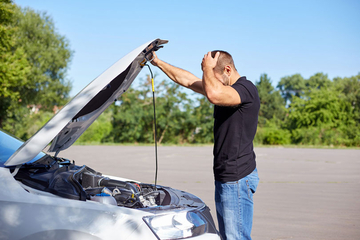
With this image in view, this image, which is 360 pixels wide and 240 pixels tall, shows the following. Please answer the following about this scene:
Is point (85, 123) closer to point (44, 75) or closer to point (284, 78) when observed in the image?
point (44, 75)

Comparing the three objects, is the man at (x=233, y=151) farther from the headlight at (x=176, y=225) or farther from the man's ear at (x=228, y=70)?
the headlight at (x=176, y=225)

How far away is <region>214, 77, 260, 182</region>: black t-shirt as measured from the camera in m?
2.58

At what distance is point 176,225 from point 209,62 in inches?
48.2

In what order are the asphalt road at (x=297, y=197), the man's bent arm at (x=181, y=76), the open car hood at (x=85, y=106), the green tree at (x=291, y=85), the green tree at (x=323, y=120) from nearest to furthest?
the open car hood at (x=85, y=106) → the man's bent arm at (x=181, y=76) → the asphalt road at (x=297, y=197) → the green tree at (x=323, y=120) → the green tree at (x=291, y=85)

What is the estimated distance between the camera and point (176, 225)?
2.34 metres

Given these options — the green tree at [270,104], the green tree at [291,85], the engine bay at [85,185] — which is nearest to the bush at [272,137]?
the green tree at [270,104]

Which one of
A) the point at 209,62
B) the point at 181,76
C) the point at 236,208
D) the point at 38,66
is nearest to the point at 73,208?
the point at 236,208

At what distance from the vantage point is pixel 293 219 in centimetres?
571

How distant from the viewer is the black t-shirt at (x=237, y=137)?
8.46 ft

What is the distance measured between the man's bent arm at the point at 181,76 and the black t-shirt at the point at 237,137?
0.83m

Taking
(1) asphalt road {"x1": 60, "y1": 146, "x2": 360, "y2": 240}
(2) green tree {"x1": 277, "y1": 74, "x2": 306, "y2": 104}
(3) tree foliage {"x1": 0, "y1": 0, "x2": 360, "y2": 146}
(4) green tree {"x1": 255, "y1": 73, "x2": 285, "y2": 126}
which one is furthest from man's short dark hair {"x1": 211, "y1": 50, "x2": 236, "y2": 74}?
(2) green tree {"x1": 277, "y1": 74, "x2": 306, "y2": 104}

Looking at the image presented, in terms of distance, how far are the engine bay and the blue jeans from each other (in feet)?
1.84

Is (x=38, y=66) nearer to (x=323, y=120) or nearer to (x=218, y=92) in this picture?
(x=323, y=120)

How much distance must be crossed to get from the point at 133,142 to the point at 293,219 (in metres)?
26.4
